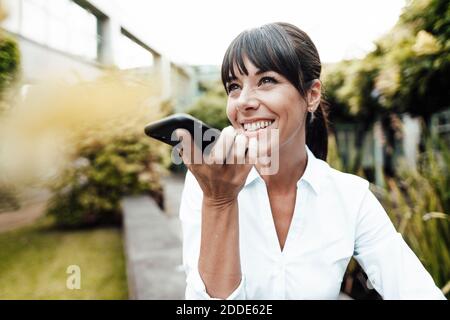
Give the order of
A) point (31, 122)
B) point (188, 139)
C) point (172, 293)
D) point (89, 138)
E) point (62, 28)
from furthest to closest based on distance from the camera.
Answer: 1. point (89, 138)
2. point (62, 28)
3. point (31, 122)
4. point (172, 293)
5. point (188, 139)

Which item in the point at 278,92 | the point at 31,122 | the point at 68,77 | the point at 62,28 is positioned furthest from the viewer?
the point at 68,77

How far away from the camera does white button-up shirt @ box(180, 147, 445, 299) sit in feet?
3.78

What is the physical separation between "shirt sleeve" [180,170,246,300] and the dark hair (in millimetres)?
387

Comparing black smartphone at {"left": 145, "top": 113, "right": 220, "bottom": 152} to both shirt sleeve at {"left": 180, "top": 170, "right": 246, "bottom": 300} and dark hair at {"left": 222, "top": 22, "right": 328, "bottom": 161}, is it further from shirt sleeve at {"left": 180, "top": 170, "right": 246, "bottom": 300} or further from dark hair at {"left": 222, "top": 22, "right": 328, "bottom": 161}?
dark hair at {"left": 222, "top": 22, "right": 328, "bottom": 161}

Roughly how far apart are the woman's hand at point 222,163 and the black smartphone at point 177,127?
11 millimetres

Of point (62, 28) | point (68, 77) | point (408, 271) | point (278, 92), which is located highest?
point (62, 28)

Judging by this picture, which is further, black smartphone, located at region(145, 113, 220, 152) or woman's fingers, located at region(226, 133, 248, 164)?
woman's fingers, located at region(226, 133, 248, 164)

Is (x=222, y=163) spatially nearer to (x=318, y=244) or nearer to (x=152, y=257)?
(x=318, y=244)

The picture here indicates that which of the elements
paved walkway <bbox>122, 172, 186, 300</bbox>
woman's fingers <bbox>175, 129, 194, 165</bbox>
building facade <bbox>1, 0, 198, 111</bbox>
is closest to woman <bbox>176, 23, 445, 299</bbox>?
woman's fingers <bbox>175, 129, 194, 165</bbox>

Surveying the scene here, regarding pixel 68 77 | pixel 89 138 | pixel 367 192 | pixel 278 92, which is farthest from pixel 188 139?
pixel 89 138

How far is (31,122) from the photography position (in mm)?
2602

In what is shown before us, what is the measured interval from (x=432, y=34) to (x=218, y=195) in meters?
1.48

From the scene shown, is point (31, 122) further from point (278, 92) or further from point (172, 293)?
point (278, 92)

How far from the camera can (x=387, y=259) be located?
45.4 inches
